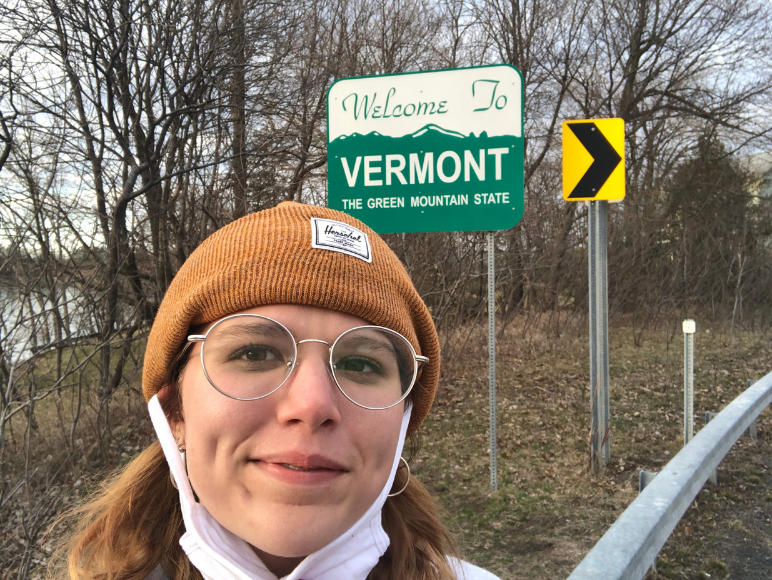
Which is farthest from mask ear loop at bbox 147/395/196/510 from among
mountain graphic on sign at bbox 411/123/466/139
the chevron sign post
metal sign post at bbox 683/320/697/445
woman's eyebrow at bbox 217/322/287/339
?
metal sign post at bbox 683/320/697/445

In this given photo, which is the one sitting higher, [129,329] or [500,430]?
[129,329]

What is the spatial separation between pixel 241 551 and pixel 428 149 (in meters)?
2.95

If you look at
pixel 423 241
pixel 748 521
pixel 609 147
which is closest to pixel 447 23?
pixel 423 241

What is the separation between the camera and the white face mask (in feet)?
3.99

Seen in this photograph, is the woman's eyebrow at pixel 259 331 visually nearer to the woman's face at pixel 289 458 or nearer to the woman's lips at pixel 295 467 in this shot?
the woman's face at pixel 289 458

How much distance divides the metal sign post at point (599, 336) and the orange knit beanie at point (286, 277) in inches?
146

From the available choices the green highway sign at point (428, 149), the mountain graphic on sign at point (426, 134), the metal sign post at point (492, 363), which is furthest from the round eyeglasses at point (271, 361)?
the metal sign post at point (492, 363)

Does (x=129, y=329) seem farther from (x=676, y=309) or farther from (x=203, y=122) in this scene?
(x=676, y=309)

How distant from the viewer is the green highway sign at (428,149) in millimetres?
3689

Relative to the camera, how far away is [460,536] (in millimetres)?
3789

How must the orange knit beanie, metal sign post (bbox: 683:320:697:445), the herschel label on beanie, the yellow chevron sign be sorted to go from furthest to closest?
1. the yellow chevron sign
2. metal sign post (bbox: 683:320:697:445)
3. the herschel label on beanie
4. the orange knit beanie

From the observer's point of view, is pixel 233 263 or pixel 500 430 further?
pixel 500 430

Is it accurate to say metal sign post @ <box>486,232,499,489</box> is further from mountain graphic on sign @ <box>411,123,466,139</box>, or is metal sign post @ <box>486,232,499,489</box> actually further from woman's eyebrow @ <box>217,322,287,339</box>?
woman's eyebrow @ <box>217,322,287,339</box>

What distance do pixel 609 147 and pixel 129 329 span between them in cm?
462
